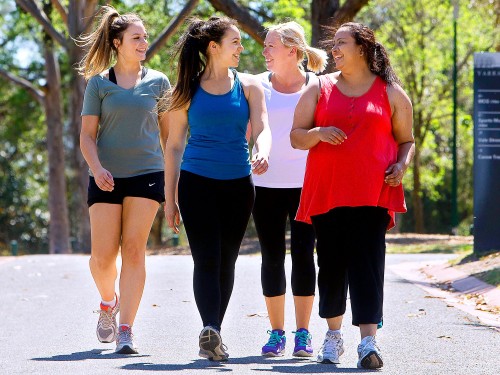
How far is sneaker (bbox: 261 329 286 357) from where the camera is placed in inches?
286

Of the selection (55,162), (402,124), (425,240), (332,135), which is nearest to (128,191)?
(332,135)

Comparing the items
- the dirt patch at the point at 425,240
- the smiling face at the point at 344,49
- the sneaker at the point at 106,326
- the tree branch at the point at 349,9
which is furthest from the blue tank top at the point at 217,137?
the dirt patch at the point at 425,240

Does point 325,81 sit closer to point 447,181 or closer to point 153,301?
point 153,301

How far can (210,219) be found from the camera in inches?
275

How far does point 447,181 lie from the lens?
47500 millimetres

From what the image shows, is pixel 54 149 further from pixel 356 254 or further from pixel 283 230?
pixel 356 254

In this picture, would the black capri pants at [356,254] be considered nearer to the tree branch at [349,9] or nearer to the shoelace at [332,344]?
the shoelace at [332,344]

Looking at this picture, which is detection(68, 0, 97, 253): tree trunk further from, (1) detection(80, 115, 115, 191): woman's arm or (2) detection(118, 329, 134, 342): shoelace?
(2) detection(118, 329, 134, 342): shoelace

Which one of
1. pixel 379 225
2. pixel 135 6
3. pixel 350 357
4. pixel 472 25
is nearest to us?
pixel 379 225

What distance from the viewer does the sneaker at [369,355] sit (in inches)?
253

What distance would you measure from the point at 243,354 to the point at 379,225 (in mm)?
1319

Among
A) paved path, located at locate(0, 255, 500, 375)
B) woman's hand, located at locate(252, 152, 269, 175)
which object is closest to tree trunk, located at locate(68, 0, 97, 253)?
paved path, located at locate(0, 255, 500, 375)

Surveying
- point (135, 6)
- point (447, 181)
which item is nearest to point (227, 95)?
point (135, 6)

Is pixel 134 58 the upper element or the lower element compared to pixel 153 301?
upper
